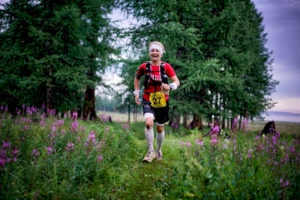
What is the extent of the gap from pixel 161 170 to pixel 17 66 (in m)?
7.72

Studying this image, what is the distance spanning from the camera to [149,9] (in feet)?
27.0

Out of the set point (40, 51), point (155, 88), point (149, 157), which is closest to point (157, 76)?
point (155, 88)

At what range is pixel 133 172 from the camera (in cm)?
337

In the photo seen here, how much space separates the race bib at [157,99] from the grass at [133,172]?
118cm

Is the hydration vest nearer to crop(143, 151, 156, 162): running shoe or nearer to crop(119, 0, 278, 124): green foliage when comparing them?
crop(143, 151, 156, 162): running shoe

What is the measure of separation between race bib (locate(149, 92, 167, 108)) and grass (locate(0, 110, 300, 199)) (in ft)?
3.88

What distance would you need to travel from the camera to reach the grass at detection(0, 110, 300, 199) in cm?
188

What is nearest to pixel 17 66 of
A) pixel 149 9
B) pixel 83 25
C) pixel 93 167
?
pixel 83 25

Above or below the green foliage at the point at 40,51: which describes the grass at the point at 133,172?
below

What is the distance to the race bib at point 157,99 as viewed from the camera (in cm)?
392

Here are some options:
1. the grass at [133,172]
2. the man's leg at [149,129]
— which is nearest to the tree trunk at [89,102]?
the grass at [133,172]

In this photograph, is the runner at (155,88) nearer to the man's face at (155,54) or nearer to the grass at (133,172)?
the man's face at (155,54)

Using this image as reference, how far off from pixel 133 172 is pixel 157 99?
1657mm

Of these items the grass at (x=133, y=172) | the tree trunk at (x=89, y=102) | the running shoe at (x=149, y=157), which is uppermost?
the tree trunk at (x=89, y=102)
